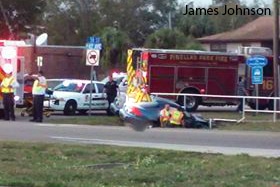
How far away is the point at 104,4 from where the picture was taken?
7700 cm

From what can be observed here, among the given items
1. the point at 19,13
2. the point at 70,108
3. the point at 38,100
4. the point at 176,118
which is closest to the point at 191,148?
the point at 176,118

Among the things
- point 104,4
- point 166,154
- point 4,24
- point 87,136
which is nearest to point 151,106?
point 87,136

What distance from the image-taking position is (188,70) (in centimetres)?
3834

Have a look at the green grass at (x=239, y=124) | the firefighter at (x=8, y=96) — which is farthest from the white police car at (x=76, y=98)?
the firefighter at (x=8, y=96)

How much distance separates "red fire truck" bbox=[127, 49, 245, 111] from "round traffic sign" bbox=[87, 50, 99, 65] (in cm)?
709

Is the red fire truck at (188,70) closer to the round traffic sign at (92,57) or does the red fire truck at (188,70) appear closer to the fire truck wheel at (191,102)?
the fire truck wheel at (191,102)

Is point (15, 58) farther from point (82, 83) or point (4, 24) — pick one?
point (4, 24)

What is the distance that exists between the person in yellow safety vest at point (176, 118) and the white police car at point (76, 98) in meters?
7.35

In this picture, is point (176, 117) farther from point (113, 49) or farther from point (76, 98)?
point (113, 49)

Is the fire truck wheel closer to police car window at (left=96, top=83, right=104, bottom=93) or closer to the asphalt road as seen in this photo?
police car window at (left=96, top=83, right=104, bottom=93)

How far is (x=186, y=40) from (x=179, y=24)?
56.0ft

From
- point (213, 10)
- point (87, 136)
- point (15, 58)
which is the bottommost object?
point (87, 136)

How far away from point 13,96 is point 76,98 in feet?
18.7

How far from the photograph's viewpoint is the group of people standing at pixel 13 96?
27.9 metres
